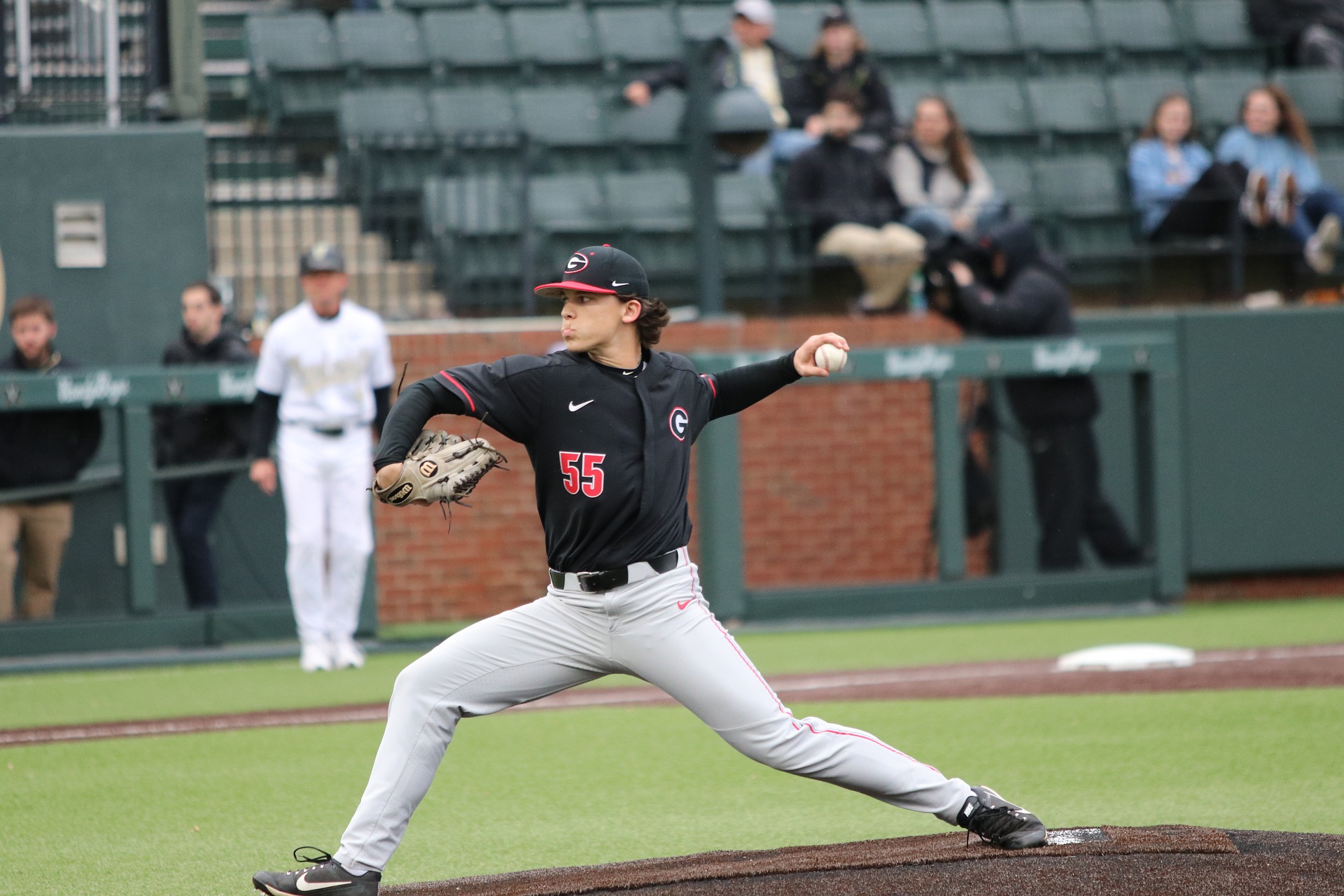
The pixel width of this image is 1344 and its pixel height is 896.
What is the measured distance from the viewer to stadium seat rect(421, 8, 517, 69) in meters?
12.8

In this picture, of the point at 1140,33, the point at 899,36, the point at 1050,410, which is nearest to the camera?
the point at 1050,410

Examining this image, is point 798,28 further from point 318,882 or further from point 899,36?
point 318,882

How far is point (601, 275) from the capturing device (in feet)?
13.3

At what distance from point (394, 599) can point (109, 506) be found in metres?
1.98

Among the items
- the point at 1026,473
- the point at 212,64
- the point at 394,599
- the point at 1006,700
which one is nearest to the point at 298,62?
the point at 212,64

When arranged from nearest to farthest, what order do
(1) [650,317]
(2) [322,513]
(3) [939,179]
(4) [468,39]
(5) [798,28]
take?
(1) [650,317] → (2) [322,513] → (3) [939,179] → (4) [468,39] → (5) [798,28]

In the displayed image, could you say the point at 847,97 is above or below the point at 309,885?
above

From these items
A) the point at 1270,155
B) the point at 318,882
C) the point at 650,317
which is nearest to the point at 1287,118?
the point at 1270,155

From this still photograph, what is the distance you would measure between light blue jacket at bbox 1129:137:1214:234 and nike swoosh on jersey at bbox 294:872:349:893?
9214 millimetres

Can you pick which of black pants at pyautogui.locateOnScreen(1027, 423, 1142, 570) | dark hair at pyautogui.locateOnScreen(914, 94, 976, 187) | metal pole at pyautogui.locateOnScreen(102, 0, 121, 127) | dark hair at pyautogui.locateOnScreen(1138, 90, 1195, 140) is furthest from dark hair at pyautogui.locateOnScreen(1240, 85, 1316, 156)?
metal pole at pyautogui.locateOnScreen(102, 0, 121, 127)

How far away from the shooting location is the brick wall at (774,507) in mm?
10297

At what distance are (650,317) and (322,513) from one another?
4.59m

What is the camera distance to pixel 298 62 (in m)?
12.4

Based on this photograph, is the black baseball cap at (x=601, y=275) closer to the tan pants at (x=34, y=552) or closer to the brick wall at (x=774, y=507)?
the tan pants at (x=34, y=552)
